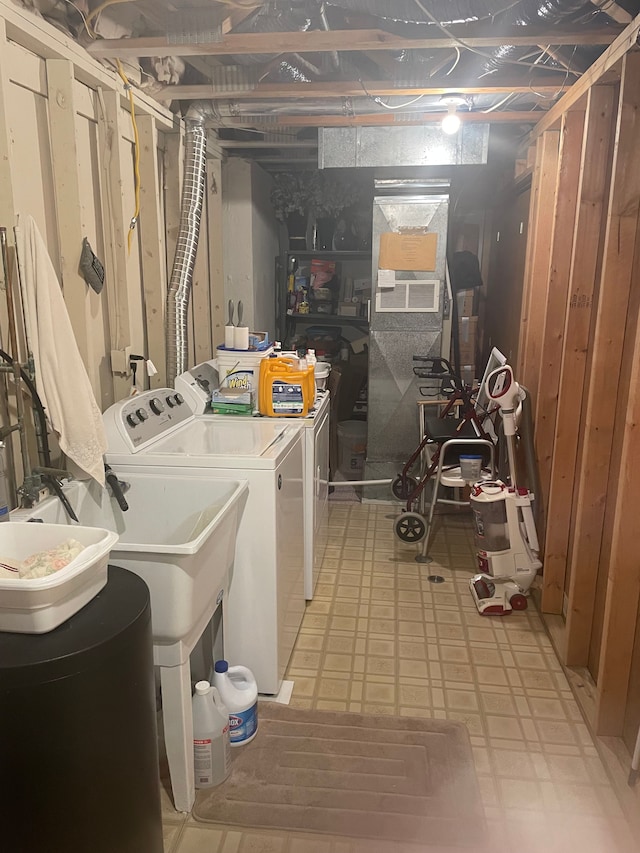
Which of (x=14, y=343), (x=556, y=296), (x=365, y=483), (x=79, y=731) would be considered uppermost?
(x=556, y=296)

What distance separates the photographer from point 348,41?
7.13ft

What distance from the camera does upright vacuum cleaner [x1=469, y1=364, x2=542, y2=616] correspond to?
2902 mm

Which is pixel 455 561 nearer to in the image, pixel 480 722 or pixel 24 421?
pixel 480 722

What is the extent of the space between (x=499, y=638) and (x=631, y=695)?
741mm

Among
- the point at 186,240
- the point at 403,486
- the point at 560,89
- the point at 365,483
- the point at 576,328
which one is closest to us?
the point at 576,328

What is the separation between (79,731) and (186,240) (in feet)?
7.91

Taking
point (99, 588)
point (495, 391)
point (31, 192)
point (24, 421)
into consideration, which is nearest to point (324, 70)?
point (31, 192)

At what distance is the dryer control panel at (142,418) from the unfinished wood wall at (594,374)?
1.62 metres

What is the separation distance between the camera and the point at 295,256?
546 centimetres

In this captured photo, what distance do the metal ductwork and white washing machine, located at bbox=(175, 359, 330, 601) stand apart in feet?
0.42

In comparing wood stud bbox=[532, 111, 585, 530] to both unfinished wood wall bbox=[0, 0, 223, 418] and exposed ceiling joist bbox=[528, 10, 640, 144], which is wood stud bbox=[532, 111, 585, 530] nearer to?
exposed ceiling joist bbox=[528, 10, 640, 144]

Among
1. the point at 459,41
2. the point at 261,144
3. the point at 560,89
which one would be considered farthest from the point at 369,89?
the point at 261,144

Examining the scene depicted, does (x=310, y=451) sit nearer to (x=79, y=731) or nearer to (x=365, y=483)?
(x=365, y=483)

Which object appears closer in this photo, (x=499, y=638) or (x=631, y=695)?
(x=631, y=695)
